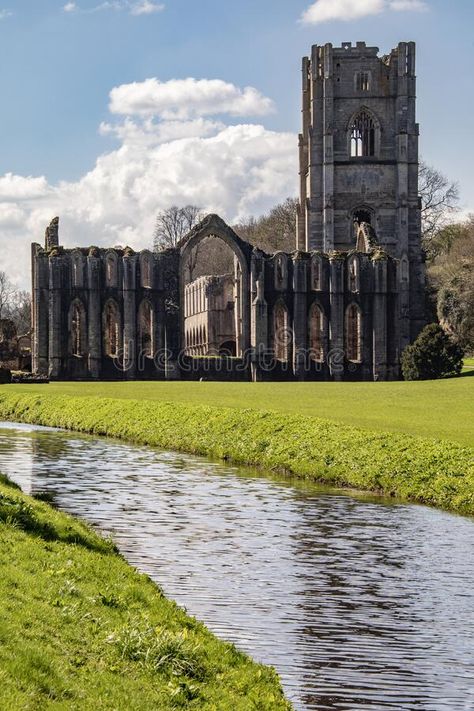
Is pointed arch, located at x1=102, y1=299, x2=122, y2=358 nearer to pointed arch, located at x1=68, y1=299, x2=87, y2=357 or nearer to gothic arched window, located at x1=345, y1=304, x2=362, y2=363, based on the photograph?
pointed arch, located at x1=68, y1=299, x2=87, y2=357

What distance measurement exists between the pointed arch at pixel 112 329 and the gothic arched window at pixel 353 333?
15444mm

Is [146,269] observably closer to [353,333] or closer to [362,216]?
[353,333]

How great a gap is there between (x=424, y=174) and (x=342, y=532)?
94841 mm

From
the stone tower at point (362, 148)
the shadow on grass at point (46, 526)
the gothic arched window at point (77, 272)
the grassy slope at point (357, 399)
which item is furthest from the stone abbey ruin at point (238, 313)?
the shadow on grass at point (46, 526)

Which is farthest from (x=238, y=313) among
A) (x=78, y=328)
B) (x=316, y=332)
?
(x=78, y=328)

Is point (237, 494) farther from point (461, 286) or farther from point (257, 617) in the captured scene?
point (461, 286)

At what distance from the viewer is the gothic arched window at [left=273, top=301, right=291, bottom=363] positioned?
7862cm

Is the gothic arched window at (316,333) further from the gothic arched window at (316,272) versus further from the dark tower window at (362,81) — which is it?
the dark tower window at (362,81)

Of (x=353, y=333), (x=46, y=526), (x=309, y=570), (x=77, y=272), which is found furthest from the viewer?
(x=353, y=333)

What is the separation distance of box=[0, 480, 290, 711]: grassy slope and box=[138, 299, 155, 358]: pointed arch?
208ft

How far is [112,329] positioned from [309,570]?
67.1m

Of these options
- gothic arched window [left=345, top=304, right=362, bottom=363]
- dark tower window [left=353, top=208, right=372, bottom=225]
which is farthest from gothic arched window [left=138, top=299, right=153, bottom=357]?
dark tower window [left=353, top=208, right=372, bottom=225]

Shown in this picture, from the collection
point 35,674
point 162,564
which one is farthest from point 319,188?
point 35,674

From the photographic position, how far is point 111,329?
3241 inches
